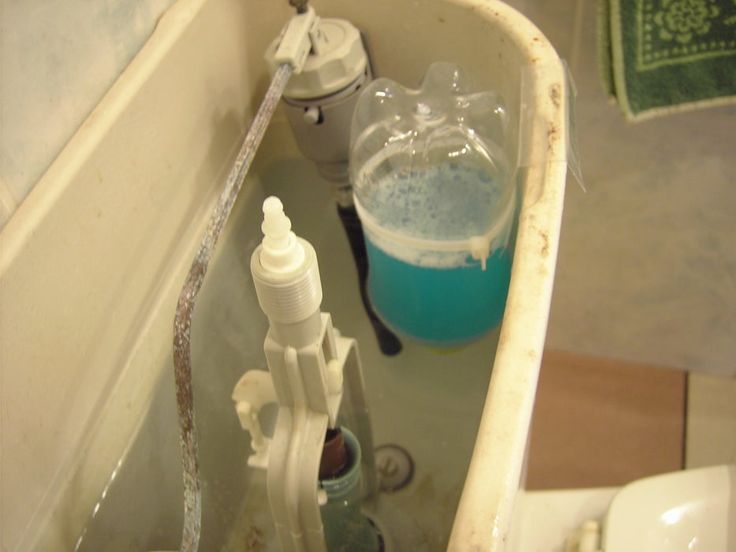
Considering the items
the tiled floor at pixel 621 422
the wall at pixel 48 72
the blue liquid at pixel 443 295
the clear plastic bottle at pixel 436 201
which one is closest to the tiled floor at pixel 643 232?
the tiled floor at pixel 621 422

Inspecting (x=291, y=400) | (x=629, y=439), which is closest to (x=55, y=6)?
(x=291, y=400)

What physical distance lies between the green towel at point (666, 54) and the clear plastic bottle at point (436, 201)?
0.14 m

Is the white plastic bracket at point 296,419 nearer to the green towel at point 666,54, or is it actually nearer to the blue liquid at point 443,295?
the blue liquid at point 443,295

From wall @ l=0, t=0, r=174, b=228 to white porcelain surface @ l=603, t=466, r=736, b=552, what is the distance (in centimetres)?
58

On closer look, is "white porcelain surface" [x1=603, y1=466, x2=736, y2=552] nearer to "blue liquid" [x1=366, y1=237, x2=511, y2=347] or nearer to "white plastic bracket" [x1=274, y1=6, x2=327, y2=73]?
"blue liquid" [x1=366, y1=237, x2=511, y2=347]

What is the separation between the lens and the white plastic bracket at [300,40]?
657 mm

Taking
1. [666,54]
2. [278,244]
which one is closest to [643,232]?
[666,54]

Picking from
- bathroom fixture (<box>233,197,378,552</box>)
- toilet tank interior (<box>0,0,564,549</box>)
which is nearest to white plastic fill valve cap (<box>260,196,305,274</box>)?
bathroom fixture (<box>233,197,378,552</box>)

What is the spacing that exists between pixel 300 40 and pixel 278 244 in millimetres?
317

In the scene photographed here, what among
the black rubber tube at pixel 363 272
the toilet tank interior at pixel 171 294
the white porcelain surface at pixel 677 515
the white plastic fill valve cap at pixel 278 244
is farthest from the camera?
the black rubber tube at pixel 363 272

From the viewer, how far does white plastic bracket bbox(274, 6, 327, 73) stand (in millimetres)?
657

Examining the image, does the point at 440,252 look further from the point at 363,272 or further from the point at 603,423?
the point at 603,423

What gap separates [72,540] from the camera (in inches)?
22.3

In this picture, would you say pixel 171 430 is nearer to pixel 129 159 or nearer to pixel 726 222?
pixel 129 159
